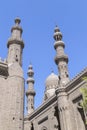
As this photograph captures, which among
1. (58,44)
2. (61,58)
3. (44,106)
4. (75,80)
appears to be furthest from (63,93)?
(58,44)

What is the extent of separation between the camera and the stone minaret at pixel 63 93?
1752cm

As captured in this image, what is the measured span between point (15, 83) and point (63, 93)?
4501 mm

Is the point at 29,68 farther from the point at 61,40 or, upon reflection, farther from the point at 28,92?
the point at 61,40

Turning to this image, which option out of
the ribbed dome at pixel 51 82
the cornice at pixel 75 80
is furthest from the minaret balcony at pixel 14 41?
the ribbed dome at pixel 51 82

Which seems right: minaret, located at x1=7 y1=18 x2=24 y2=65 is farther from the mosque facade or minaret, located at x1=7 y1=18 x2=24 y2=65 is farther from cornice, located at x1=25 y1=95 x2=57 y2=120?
cornice, located at x1=25 y1=95 x2=57 y2=120

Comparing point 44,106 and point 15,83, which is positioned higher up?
point 15,83

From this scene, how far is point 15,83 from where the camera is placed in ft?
65.8

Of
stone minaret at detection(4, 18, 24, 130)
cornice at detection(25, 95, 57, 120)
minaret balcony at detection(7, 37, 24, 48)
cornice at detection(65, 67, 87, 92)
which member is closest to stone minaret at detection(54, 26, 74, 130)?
cornice at detection(65, 67, 87, 92)

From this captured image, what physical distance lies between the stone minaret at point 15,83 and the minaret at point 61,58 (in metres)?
3.74

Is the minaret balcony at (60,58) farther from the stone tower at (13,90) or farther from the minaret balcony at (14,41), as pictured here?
the minaret balcony at (14,41)

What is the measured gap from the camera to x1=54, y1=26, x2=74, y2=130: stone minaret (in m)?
17.5

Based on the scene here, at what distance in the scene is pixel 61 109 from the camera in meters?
18.1

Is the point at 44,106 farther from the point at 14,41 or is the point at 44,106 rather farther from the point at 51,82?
the point at 51,82

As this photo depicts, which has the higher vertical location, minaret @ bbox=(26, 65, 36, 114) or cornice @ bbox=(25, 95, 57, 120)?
minaret @ bbox=(26, 65, 36, 114)
